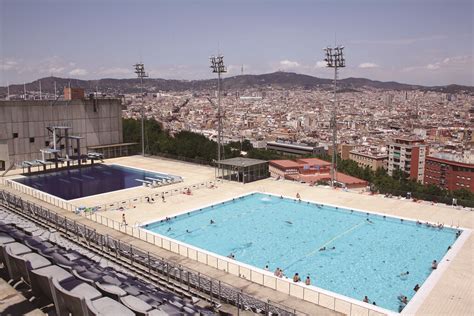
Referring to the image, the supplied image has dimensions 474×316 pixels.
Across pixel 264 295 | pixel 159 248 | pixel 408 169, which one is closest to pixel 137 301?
pixel 264 295

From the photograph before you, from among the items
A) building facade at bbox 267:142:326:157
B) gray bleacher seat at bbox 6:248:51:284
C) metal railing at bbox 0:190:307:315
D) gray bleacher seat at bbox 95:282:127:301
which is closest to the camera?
gray bleacher seat at bbox 95:282:127:301

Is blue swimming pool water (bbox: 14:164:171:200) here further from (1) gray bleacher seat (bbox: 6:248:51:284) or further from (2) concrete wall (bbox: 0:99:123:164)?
(1) gray bleacher seat (bbox: 6:248:51:284)

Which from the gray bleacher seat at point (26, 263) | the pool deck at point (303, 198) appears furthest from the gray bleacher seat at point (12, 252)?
the pool deck at point (303, 198)

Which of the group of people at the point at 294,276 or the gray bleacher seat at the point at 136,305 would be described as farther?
the group of people at the point at 294,276

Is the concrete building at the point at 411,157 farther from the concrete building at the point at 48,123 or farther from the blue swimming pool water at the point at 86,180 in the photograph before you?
the blue swimming pool water at the point at 86,180

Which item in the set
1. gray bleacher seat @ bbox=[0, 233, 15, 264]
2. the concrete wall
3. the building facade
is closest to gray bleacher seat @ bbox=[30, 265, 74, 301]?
gray bleacher seat @ bbox=[0, 233, 15, 264]

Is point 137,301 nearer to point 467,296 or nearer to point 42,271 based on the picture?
point 42,271
